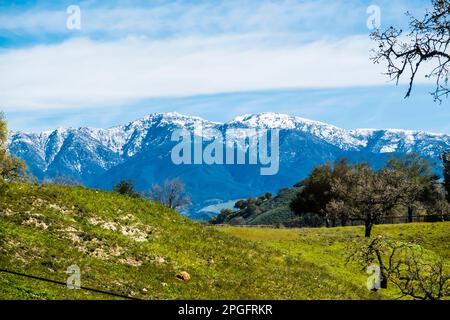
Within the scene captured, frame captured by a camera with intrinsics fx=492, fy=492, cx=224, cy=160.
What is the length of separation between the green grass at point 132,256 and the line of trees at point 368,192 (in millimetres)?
30346

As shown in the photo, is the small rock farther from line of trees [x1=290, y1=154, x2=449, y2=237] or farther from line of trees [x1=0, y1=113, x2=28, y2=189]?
line of trees [x1=290, y1=154, x2=449, y2=237]

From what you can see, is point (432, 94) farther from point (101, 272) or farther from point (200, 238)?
point (200, 238)

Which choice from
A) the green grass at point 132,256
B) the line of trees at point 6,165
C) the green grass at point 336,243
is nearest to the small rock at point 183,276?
the green grass at point 132,256

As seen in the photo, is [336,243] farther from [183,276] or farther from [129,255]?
[129,255]

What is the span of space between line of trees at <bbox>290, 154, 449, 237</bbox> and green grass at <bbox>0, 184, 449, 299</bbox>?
30346 mm

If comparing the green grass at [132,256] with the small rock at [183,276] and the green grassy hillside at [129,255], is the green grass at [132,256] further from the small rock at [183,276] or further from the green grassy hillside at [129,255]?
the small rock at [183,276]

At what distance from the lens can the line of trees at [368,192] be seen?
252 feet

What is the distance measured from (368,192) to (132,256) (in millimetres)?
52830

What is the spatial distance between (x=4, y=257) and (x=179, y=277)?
10170mm

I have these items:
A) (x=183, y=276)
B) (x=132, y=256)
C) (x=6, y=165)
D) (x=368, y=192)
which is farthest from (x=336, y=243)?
(x=6, y=165)

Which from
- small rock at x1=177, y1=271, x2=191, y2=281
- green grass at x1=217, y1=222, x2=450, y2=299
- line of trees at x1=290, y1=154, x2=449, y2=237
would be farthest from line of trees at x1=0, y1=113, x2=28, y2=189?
line of trees at x1=290, y1=154, x2=449, y2=237

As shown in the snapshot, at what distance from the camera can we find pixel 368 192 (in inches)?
3009
